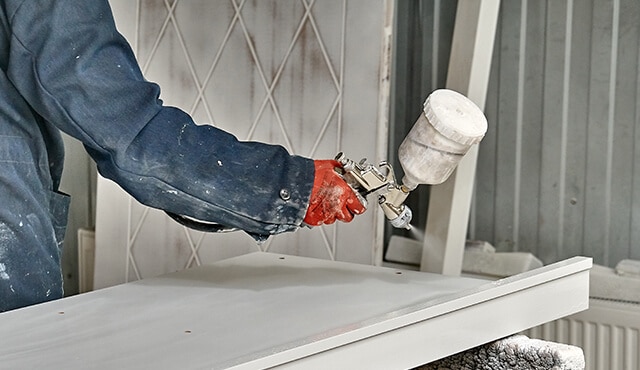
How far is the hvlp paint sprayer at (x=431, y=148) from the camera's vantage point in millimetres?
1481

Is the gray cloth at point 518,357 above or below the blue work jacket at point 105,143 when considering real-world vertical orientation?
below

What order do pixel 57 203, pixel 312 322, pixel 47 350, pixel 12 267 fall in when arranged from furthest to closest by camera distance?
pixel 57 203 < pixel 12 267 < pixel 312 322 < pixel 47 350

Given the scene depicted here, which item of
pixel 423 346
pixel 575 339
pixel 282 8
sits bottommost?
pixel 575 339

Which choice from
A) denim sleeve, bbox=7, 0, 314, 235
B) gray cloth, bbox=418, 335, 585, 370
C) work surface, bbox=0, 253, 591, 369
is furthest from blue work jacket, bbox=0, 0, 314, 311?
gray cloth, bbox=418, 335, 585, 370

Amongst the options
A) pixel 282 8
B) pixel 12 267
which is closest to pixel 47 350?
pixel 12 267

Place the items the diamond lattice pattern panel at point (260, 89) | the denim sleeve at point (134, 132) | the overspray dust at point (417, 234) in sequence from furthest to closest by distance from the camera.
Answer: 1. the overspray dust at point (417, 234)
2. the diamond lattice pattern panel at point (260, 89)
3. the denim sleeve at point (134, 132)

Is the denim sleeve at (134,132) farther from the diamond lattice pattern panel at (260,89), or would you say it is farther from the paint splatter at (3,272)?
the diamond lattice pattern panel at (260,89)

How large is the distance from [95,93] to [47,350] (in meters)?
0.37

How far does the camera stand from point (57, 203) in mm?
1659

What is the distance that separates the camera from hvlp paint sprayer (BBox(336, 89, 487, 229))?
148 centimetres

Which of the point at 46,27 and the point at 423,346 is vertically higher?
the point at 46,27

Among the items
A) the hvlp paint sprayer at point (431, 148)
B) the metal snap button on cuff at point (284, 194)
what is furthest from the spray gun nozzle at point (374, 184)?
the metal snap button on cuff at point (284, 194)

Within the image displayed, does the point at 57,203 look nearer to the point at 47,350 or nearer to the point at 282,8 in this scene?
the point at 47,350

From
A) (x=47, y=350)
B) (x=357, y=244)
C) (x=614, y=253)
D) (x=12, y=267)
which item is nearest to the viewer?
(x=47, y=350)
